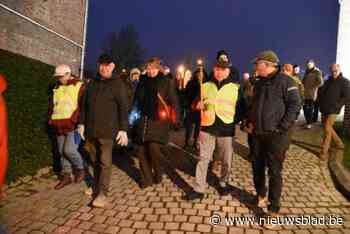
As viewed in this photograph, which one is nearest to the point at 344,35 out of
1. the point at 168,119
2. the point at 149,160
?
the point at 168,119

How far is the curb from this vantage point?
546 centimetres

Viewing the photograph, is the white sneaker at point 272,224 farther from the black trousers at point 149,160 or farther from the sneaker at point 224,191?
the black trousers at point 149,160

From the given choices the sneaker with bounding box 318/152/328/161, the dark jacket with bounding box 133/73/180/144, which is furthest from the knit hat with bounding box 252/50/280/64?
the sneaker with bounding box 318/152/328/161

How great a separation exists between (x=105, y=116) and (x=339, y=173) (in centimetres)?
425

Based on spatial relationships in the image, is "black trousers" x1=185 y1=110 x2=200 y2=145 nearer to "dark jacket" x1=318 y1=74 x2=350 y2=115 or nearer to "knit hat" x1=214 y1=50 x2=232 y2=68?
"knit hat" x1=214 y1=50 x2=232 y2=68

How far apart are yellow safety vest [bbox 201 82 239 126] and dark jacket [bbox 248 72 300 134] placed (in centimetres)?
71

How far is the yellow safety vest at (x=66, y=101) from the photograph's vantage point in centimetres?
554

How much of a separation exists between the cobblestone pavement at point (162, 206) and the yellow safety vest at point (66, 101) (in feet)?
3.98

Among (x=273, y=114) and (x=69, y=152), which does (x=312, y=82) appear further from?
(x=69, y=152)

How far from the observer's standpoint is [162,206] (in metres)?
4.82

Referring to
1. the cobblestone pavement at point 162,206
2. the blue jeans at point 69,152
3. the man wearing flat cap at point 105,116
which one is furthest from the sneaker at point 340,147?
the blue jeans at point 69,152

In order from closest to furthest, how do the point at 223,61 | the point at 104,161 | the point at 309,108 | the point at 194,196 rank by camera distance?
1. the point at 104,161
2. the point at 194,196
3. the point at 223,61
4. the point at 309,108

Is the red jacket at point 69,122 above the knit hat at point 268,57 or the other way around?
the other way around

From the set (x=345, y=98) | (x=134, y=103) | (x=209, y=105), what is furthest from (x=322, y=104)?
(x=134, y=103)
